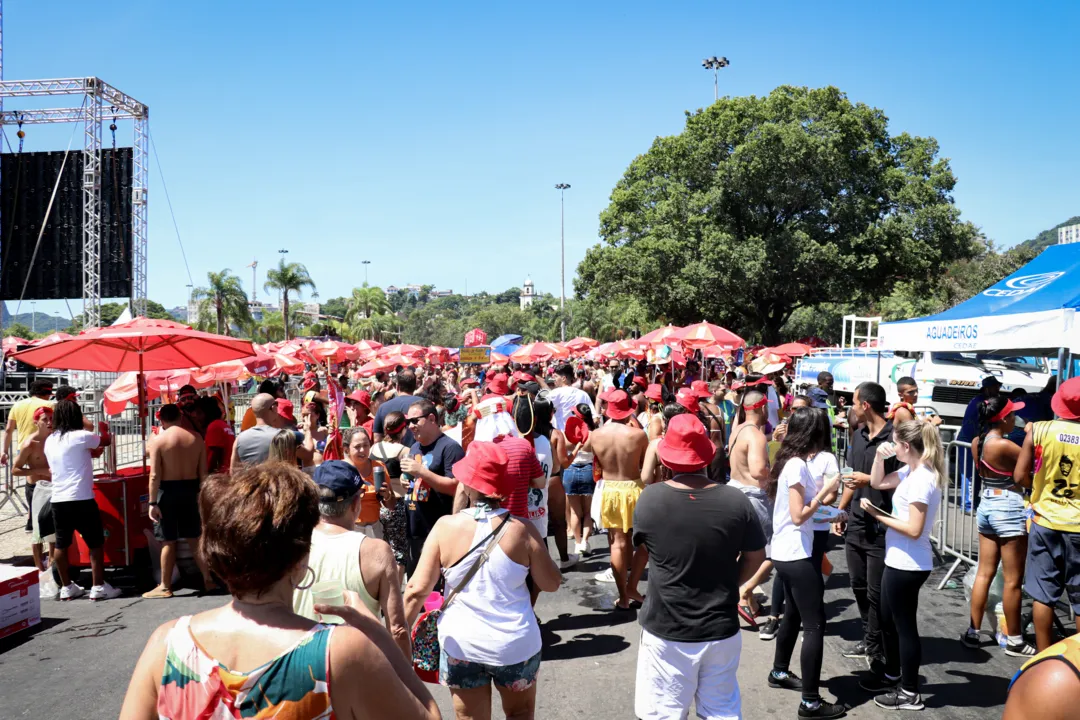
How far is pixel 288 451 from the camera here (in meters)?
5.18

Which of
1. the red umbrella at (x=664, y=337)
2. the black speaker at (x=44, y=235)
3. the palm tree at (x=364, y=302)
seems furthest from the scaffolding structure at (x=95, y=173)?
the palm tree at (x=364, y=302)

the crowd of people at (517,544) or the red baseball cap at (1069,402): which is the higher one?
the red baseball cap at (1069,402)

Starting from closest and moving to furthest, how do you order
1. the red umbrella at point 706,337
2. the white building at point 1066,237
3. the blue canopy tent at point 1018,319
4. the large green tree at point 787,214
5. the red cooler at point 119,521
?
the blue canopy tent at point 1018,319 < the red cooler at point 119,521 < the white building at point 1066,237 < the red umbrella at point 706,337 < the large green tree at point 787,214

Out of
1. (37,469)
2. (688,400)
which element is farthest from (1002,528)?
(37,469)

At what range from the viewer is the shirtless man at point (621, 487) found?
637 centimetres

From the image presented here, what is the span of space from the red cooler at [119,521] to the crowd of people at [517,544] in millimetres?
274

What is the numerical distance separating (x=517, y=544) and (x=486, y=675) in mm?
583

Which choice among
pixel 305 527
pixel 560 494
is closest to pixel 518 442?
pixel 305 527

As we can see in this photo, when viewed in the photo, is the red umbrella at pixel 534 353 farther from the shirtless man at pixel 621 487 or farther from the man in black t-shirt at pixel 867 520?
the man in black t-shirt at pixel 867 520

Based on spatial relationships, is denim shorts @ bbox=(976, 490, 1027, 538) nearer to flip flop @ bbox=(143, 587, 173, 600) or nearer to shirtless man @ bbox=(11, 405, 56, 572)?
flip flop @ bbox=(143, 587, 173, 600)

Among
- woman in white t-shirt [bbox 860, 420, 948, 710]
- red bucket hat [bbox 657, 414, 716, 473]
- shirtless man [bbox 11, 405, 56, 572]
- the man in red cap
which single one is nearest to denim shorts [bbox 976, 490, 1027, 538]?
the man in red cap

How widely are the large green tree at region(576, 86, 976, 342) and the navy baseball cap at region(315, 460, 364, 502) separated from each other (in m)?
25.4

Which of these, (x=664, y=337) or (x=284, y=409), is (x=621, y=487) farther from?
(x=664, y=337)

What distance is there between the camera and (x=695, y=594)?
3.40m
